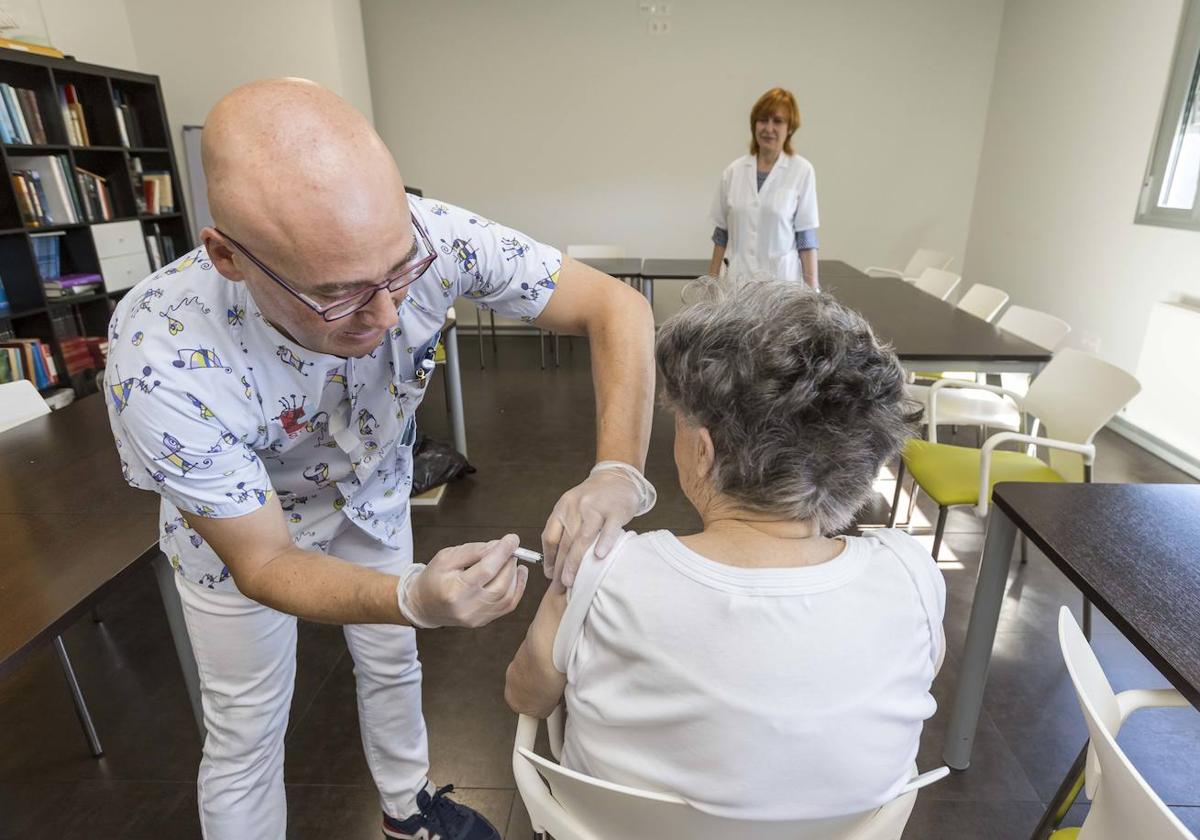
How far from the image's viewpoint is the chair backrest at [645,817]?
75 centimetres

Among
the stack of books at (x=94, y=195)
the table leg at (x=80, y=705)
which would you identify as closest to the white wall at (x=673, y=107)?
the stack of books at (x=94, y=195)

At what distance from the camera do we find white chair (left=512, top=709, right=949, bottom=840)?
2.46 feet

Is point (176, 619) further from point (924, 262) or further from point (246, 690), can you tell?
point (924, 262)

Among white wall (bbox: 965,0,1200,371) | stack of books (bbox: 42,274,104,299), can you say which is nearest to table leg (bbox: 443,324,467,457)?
stack of books (bbox: 42,274,104,299)

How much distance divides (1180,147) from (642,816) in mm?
4595

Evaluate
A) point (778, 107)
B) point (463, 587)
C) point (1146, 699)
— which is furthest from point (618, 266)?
point (463, 587)

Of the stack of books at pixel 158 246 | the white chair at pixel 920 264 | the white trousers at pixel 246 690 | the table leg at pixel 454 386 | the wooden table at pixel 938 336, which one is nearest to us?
the white trousers at pixel 246 690

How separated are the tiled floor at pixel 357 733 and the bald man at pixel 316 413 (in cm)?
32

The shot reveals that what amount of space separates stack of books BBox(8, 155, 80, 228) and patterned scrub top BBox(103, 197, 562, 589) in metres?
3.53

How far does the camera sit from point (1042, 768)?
1.74 meters

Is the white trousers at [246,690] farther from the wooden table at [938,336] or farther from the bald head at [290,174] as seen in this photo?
the wooden table at [938,336]

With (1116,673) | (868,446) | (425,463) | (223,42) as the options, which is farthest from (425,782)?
(223,42)

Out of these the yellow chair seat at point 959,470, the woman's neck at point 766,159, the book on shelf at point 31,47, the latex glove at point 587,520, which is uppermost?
the book on shelf at point 31,47

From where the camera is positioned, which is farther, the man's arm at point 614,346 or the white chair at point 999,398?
the white chair at point 999,398
